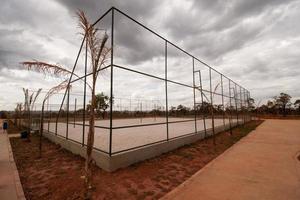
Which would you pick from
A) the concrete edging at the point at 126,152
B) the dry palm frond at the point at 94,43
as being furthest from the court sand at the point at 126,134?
the dry palm frond at the point at 94,43

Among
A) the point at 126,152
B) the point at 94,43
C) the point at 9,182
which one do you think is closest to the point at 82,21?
the point at 94,43

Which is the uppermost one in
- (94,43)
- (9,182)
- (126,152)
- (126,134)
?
(94,43)

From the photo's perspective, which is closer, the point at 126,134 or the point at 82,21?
the point at 82,21

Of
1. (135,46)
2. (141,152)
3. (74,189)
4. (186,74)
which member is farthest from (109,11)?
(186,74)

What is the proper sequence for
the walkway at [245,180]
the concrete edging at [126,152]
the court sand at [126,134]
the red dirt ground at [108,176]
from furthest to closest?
1. the court sand at [126,134]
2. the concrete edging at [126,152]
3. the red dirt ground at [108,176]
4. the walkway at [245,180]

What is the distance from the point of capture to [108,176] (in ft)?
12.4

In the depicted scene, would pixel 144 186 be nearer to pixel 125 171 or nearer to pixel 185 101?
pixel 125 171

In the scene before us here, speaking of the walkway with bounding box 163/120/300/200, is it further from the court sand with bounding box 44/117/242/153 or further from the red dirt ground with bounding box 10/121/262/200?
the court sand with bounding box 44/117/242/153

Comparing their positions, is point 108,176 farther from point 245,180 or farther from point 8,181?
point 245,180

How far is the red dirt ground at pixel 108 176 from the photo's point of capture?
3111mm

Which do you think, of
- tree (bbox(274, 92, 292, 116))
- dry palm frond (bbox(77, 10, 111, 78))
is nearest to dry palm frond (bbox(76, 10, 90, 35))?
dry palm frond (bbox(77, 10, 111, 78))

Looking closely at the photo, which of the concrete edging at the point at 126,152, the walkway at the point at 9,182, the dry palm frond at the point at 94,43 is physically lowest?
the walkway at the point at 9,182

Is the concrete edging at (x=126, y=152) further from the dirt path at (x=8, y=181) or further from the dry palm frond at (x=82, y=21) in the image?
the dry palm frond at (x=82, y=21)

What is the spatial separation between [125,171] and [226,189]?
2240 mm
